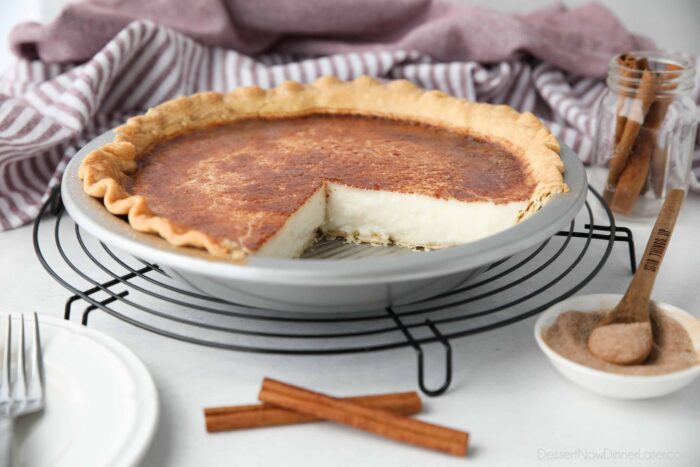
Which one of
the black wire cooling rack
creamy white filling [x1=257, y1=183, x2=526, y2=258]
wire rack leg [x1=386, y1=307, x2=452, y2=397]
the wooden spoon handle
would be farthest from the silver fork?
the wooden spoon handle

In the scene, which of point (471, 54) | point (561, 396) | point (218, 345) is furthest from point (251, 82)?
point (561, 396)

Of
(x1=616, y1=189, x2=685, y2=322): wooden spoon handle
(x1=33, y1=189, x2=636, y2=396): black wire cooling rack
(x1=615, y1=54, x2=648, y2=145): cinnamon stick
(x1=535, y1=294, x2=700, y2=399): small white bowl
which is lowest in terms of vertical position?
(x1=33, y1=189, x2=636, y2=396): black wire cooling rack

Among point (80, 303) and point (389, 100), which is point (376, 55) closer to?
point (389, 100)

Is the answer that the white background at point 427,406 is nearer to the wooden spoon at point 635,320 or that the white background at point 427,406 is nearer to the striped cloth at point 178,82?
the wooden spoon at point 635,320

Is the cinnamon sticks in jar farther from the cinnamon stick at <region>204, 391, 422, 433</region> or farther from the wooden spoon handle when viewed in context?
the cinnamon stick at <region>204, 391, 422, 433</region>

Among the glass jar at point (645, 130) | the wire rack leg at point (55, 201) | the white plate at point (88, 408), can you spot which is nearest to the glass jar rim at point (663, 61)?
the glass jar at point (645, 130)
